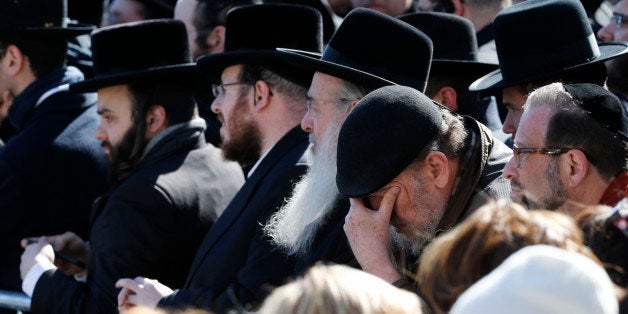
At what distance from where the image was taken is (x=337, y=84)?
5027mm

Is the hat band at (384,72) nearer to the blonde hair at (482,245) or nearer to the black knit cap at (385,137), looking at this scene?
the black knit cap at (385,137)

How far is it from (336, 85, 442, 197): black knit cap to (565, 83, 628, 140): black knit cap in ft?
2.00

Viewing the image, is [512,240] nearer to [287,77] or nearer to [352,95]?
[352,95]

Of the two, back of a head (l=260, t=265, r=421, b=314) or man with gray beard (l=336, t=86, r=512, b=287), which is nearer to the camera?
back of a head (l=260, t=265, r=421, b=314)

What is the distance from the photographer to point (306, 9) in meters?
5.70

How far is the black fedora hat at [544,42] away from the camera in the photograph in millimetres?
5133

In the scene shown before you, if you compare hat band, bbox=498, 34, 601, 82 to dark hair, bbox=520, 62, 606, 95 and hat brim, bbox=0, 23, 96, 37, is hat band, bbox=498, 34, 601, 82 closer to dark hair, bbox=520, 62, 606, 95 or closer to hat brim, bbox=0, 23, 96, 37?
dark hair, bbox=520, 62, 606, 95

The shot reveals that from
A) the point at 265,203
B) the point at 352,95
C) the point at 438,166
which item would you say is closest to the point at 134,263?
the point at 265,203

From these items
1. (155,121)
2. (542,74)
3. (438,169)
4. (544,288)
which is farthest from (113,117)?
(544,288)

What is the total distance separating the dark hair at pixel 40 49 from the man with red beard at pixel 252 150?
189cm

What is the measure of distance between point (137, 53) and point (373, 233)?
2.65 m

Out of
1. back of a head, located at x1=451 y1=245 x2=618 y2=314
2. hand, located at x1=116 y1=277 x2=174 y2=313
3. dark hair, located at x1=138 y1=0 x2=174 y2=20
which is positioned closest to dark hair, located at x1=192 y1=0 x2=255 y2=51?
dark hair, located at x1=138 y1=0 x2=174 y2=20

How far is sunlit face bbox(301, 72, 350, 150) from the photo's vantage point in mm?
4977

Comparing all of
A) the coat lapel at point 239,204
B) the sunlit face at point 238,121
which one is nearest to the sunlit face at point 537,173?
the coat lapel at point 239,204
